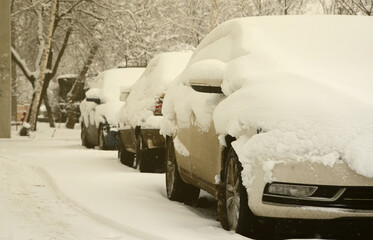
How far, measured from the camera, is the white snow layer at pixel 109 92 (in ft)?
58.0

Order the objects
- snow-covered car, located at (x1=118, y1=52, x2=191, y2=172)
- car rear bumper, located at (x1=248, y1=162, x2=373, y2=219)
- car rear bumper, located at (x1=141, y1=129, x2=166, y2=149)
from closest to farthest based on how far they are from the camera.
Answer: car rear bumper, located at (x1=248, y1=162, x2=373, y2=219) → car rear bumper, located at (x1=141, y1=129, x2=166, y2=149) → snow-covered car, located at (x1=118, y1=52, x2=191, y2=172)

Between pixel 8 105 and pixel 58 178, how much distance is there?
14385mm

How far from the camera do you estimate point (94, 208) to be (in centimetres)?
850

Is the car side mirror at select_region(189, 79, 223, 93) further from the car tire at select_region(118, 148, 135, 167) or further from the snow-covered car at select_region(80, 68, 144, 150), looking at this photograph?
the snow-covered car at select_region(80, 68, 144, 150)

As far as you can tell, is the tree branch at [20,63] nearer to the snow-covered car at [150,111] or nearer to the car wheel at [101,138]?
the car wheel at [101,138]

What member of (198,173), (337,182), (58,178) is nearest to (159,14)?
(58,178)

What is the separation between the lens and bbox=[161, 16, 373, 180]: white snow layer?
596 centimetres

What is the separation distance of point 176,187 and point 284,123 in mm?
3327

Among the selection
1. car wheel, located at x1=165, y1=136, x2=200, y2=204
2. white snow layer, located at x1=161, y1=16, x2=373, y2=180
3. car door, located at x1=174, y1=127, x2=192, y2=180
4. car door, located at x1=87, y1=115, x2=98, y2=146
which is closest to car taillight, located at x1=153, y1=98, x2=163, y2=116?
car wheel, located at x1=165, y1=136, x2=200, y2=204

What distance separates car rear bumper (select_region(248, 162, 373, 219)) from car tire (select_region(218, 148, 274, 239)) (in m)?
0.26

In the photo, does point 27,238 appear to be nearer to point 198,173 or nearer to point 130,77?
point 198,173

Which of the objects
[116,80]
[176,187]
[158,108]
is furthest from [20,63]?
[176,187]

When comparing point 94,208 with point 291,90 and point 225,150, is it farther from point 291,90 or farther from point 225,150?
point 291,90

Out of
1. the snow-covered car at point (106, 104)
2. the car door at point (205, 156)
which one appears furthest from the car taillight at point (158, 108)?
the snow-covered car at point (106, 104)
